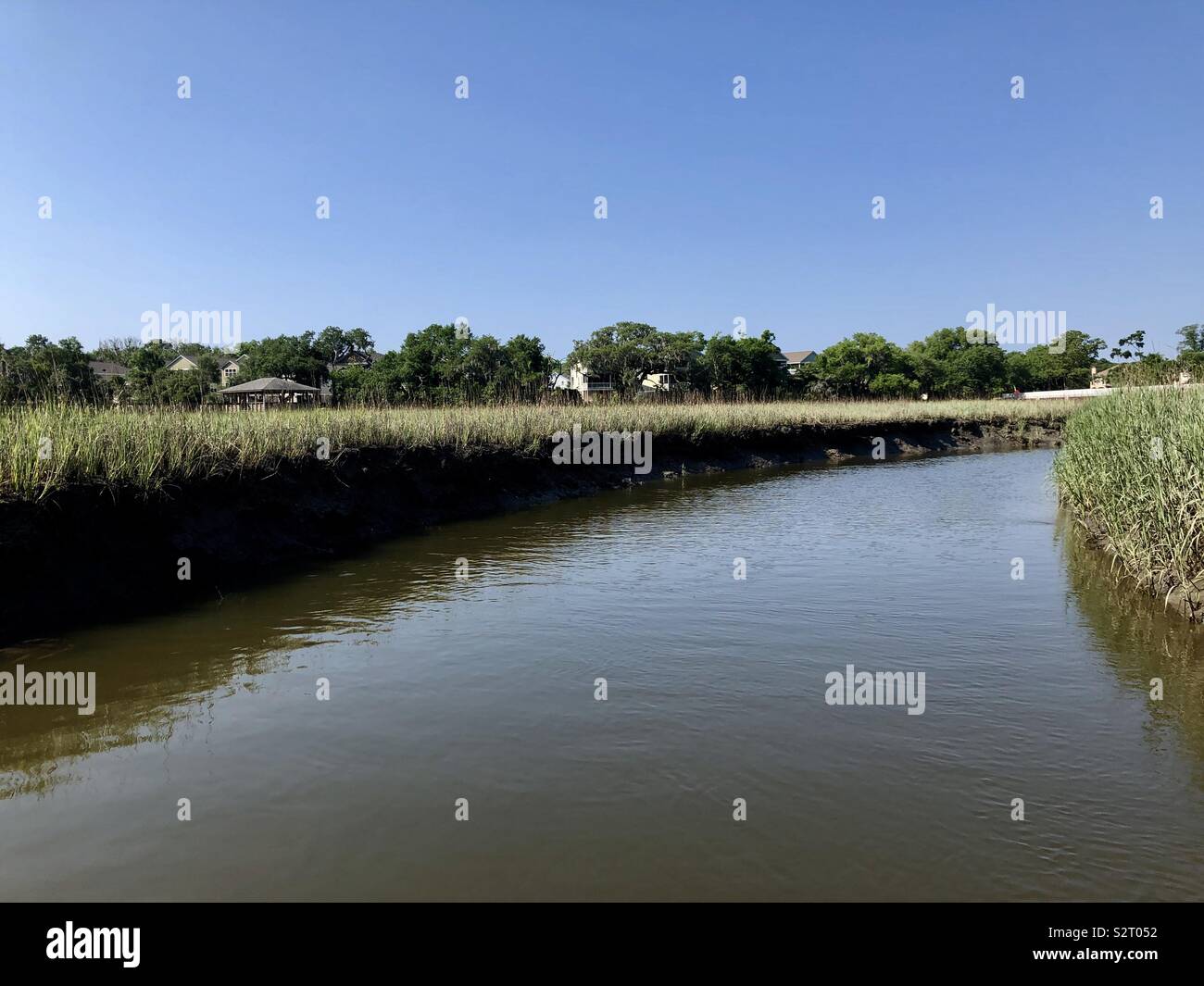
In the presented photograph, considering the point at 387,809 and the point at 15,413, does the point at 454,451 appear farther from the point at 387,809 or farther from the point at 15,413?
the point at 387,809

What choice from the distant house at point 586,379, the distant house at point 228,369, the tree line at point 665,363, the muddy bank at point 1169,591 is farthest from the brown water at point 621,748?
the distant house at point 228,369

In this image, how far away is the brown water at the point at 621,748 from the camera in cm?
371

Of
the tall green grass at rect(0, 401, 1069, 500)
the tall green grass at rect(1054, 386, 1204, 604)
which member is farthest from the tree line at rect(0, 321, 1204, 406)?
the tall green grass at rect(1054, 386, 1204, 604)

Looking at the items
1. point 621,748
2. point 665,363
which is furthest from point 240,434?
point 665,363

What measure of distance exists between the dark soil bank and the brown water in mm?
863

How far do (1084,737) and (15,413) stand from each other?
11138mm

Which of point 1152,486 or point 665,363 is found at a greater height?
point 665,363

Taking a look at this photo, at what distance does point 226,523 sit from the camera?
1099 centimetres

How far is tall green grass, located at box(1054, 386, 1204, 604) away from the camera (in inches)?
291

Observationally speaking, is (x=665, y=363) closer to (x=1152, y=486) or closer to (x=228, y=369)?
(x=228, y=369)

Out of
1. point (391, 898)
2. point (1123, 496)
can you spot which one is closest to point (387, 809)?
point (391, 898)

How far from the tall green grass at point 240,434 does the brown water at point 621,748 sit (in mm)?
2119

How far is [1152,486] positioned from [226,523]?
10.7m
